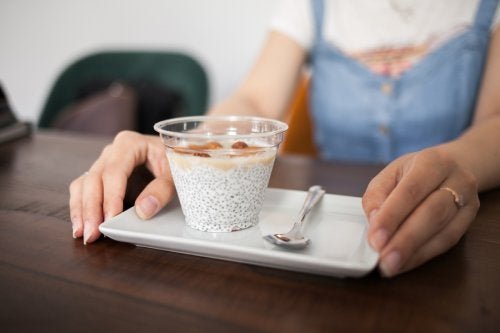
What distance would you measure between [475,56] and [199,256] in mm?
810

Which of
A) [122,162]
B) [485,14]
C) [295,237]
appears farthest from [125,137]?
[485,14]

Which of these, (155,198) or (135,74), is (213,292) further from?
(135,74)

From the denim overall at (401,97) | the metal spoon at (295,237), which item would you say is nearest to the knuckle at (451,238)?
the metal spoon at (295,237)

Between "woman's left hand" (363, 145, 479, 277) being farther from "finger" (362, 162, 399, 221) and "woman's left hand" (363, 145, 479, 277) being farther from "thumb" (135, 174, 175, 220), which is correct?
"thumb" (135, 174, 175, 220)

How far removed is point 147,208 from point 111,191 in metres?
0.06

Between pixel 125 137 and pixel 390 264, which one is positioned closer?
pixel 390 264

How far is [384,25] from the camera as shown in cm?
107

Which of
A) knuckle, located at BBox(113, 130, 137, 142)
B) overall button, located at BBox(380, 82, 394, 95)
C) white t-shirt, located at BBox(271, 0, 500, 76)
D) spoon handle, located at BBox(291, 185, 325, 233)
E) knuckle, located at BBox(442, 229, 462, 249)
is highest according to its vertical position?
white t-shirt, located at BBox(271, 0, 500, 76)

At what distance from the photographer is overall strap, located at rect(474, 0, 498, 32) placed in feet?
3.21

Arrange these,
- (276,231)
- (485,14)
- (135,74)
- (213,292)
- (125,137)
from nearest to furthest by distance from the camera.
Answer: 1. (213,292)
2. (276,231)
3. (125,137)
4. (485,14)
5. (135,74)

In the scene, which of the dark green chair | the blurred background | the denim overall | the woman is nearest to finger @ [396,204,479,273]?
the woman

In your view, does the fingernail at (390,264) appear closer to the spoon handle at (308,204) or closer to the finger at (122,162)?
the spoon handle at (308,204)

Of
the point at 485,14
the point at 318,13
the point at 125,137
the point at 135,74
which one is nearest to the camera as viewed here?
the point at 125,137

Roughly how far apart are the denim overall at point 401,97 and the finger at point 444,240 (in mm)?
604
